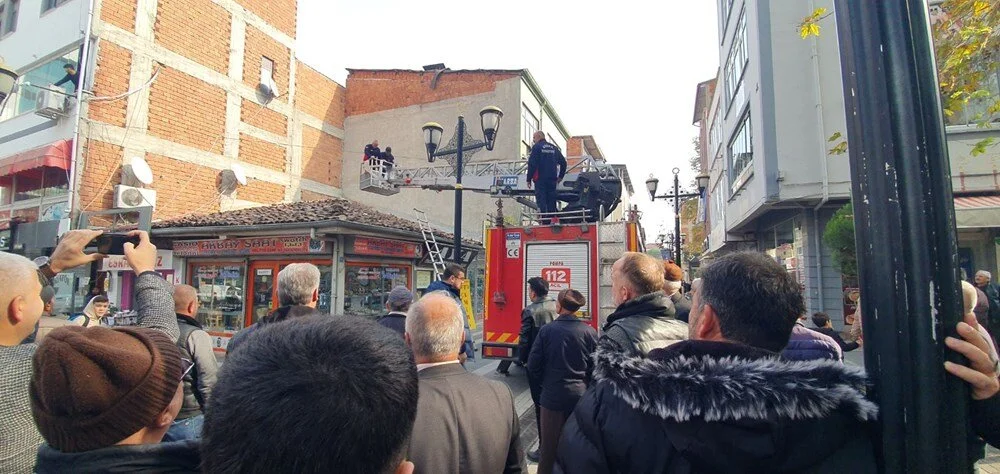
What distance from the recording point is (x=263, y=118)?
A: 753 inches

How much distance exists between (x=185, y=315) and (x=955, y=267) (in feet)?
13.6

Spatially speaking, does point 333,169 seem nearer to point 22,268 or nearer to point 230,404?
point 22,268

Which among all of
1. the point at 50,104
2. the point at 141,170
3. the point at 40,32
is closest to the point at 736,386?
the point at 141,170

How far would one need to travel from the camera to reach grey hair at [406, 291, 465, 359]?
235 cm

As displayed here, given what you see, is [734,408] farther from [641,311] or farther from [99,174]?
[99,174]

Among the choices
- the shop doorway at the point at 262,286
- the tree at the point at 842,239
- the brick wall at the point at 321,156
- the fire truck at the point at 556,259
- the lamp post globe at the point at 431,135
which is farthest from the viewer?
the brick wall at the point at 321,156

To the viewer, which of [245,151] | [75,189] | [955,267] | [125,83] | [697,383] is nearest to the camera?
[955,267]

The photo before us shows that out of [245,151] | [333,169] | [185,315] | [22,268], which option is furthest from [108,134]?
[22,268]

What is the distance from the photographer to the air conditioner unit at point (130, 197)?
1356cm

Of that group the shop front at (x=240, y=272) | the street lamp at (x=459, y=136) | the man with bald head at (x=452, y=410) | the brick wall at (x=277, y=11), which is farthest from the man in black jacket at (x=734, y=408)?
the brick wall at (x=277, y=11)

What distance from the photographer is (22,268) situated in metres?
1.98

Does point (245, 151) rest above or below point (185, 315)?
above

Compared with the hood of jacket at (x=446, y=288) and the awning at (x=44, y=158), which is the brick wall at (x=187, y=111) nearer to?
the awning at (x=44, y=158)

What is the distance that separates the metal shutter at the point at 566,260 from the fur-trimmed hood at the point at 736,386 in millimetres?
6309
